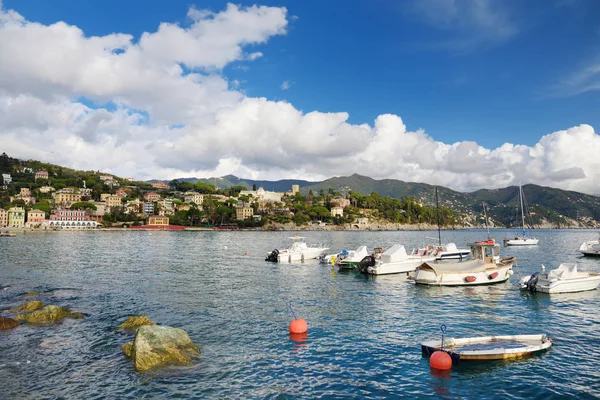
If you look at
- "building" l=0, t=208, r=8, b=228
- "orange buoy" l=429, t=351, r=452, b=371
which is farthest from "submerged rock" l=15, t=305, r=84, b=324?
"building" l=0, t=208, r=8, b=228

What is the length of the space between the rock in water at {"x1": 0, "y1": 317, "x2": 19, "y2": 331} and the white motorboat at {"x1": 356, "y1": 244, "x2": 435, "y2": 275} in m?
38.0

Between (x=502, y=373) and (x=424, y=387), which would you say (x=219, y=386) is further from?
(x=502, y=373)

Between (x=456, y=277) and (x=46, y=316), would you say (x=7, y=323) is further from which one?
(x=456, y=277)

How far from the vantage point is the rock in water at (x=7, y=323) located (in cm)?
2373

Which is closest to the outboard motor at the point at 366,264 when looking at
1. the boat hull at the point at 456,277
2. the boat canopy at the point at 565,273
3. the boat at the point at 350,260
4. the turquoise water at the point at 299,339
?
the boat at the point at 350,260

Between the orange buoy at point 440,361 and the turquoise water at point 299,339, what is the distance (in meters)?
0.41

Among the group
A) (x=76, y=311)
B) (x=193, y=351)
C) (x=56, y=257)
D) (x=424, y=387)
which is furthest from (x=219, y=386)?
(x=56, y=257)

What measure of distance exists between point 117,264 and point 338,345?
50955 millimetres

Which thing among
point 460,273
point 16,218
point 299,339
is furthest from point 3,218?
point 299,339

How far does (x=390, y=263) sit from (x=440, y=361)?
32998 mm

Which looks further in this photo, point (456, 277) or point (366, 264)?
point (366, 264)

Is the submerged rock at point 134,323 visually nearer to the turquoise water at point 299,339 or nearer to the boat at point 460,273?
the turquoise water at point 299,339

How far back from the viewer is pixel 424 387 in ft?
52.4

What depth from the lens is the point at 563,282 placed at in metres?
36.0
